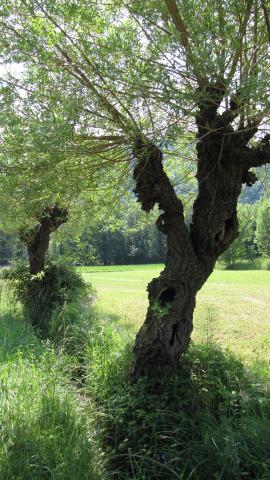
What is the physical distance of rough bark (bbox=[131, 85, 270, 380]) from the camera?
14.2 ft

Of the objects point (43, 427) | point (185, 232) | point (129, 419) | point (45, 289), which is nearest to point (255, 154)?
point (185, 232)

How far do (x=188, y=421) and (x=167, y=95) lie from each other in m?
3.31

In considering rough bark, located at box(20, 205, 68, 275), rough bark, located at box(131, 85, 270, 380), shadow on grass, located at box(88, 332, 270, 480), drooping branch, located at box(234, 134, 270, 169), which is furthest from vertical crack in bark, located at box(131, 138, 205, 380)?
rough bark, located at box(20, 205, 68, 275)

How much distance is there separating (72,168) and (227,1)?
2238 millimetres

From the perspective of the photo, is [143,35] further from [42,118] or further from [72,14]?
[42,118]

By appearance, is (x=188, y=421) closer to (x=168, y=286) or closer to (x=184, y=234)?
(x=168, y=286)

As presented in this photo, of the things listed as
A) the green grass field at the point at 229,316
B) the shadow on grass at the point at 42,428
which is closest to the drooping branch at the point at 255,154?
the green grass field at the point at 229,316

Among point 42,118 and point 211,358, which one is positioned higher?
point 42,118

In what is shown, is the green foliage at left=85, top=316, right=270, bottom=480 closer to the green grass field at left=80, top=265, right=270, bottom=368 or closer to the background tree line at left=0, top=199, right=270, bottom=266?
the green grass field at left=80, top=265, right=270, bottom=368

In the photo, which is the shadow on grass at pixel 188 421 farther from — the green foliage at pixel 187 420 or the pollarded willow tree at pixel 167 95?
the pollarded willow tree at pixel 167 95

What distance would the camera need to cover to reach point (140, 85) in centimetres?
299

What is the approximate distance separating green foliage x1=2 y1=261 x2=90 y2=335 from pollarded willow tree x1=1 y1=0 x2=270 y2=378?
203 inches

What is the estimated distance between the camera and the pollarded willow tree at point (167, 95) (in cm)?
295

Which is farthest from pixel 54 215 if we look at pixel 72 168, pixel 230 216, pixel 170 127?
pixel 170 127
